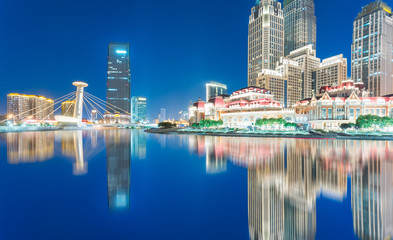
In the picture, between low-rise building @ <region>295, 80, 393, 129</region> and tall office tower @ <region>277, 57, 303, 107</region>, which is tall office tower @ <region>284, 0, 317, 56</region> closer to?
tall office tower @ <region>277, 57, 303, 107</region>

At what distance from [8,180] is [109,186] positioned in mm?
6047

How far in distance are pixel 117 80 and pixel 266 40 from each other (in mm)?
142093

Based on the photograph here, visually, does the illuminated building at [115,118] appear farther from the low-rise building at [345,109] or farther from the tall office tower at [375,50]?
the tall office tower at [375,50]

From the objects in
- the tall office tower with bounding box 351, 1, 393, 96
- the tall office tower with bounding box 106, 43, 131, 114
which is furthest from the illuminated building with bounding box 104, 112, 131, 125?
the tall office tower with bounding box 351, 1, 393, 96

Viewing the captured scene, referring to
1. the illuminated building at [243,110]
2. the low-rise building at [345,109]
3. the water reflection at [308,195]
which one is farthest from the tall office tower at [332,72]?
the water reflection at [308,195]

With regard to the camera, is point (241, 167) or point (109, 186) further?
point (241, 167)

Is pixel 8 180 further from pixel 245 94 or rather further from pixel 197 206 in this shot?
pixel 245 94

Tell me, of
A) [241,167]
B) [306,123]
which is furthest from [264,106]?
[241,167]

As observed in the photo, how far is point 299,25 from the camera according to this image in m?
146

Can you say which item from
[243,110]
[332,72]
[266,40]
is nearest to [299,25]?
[266,40]

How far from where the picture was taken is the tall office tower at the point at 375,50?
113m

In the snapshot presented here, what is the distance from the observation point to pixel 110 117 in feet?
504

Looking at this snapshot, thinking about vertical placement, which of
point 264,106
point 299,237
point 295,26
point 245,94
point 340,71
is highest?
point 295,26

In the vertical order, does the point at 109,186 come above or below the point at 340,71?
below
